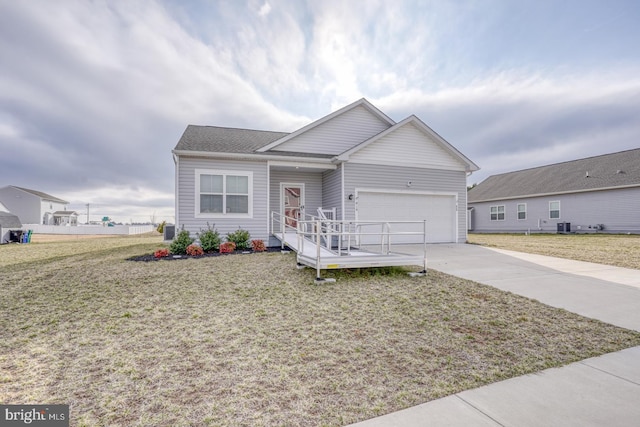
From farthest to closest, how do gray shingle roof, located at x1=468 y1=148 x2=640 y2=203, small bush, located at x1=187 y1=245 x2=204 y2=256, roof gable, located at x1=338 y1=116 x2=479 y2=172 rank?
gray shingle roof, located at x1=468 y1=148 x2=640 y2=203 → roof gable, located at x1=338 y1=116 x2=479 y2=172 → small bush, located at x1=187 y1=245 x2=204 y2=256

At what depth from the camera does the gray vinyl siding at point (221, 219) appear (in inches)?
422

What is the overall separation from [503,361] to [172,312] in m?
4.43

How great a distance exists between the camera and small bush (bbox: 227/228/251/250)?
34.7ft

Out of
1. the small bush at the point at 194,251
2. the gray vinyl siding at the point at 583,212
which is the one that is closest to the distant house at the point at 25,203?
the small bush at the point at 194,251

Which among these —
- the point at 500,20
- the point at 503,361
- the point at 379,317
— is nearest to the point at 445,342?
the point at 503,361

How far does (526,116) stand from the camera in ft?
67.5

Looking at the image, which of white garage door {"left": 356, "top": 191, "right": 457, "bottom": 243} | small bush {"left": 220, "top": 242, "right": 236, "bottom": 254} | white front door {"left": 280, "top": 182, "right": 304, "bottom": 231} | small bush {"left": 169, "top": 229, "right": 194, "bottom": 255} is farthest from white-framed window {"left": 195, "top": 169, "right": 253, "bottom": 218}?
white garage door {"left": 356, "top": 191, "right": 457, "bottom": 243}

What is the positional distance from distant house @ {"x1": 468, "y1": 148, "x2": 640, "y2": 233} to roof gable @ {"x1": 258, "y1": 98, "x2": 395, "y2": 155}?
16766 mm

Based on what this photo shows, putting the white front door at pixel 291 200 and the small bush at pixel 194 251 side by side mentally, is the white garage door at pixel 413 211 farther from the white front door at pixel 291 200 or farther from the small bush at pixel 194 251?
the small bush at pixel 194 251

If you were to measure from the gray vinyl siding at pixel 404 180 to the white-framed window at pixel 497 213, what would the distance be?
15.6 metres

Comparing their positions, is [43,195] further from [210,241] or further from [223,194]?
[210,241]

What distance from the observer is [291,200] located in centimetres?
1334

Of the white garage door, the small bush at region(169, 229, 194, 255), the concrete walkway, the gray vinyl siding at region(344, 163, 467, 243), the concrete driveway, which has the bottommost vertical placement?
Result: the concrete walkway

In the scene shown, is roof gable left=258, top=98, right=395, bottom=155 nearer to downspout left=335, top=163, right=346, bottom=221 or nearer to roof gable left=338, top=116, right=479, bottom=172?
roof gable left=338, top=116, right=479, bottom=172
